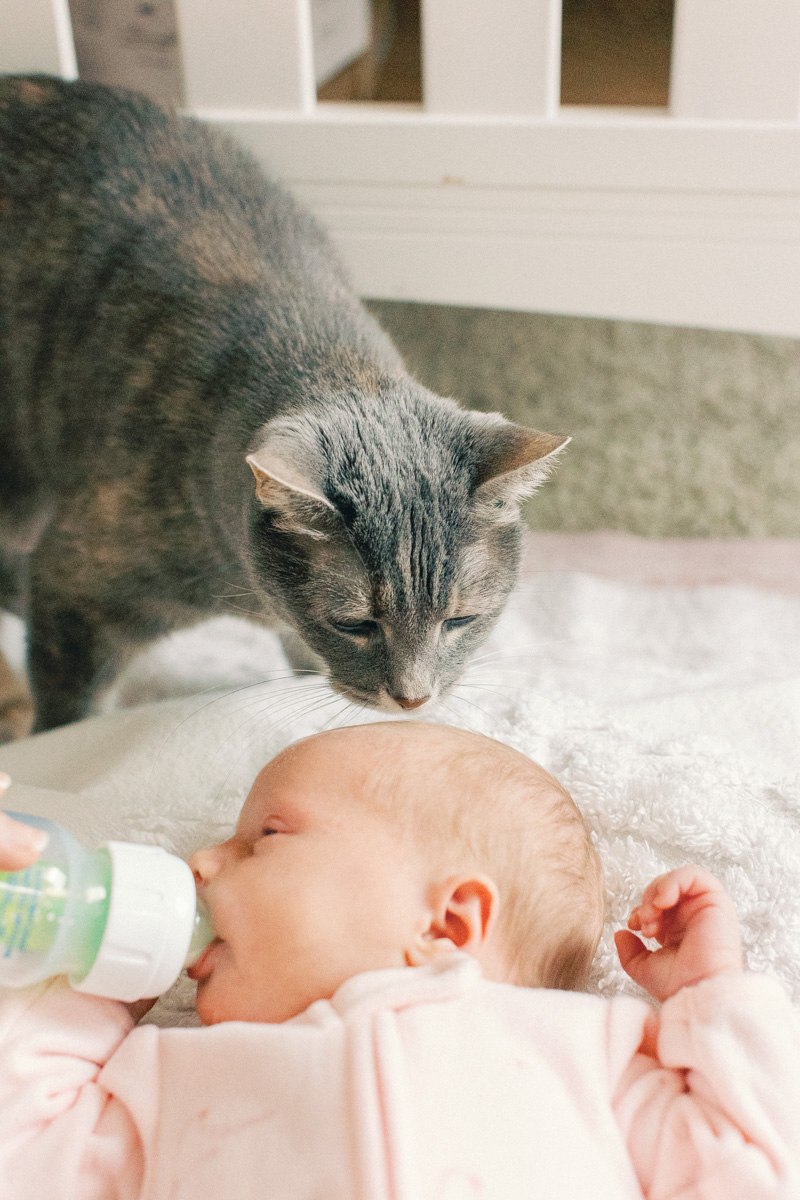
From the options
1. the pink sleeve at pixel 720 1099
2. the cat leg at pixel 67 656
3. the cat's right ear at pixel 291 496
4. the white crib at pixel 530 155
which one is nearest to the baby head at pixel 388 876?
the pink sleeve at pixel 720 1099

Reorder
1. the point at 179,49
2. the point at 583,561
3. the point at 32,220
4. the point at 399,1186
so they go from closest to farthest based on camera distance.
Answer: the point at 399,1186 → the point at 32,220 → the point at 179,49 → the point at 583,561

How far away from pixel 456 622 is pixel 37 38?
91cm

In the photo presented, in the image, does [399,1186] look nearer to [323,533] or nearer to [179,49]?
[323,533]

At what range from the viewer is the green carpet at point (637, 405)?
5.76 feet

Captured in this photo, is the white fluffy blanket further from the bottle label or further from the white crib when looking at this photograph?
the white crib

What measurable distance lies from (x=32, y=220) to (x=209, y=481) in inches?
16.4

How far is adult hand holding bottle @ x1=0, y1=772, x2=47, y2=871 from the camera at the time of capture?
668mm

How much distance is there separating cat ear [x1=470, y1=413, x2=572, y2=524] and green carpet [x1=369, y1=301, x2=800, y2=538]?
2.48 ft

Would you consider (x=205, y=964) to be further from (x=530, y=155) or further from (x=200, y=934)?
(x=530, y=155)

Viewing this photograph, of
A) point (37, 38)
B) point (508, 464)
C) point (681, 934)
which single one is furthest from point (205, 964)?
point (37, 38)

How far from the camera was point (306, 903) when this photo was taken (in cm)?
72

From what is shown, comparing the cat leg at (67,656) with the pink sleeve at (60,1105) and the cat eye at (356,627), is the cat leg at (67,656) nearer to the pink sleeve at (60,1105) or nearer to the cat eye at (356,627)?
the cat eye at (356,627)

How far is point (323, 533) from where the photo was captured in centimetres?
96

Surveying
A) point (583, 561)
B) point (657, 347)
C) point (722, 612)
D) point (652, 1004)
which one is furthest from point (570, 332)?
point (652, 1004)
